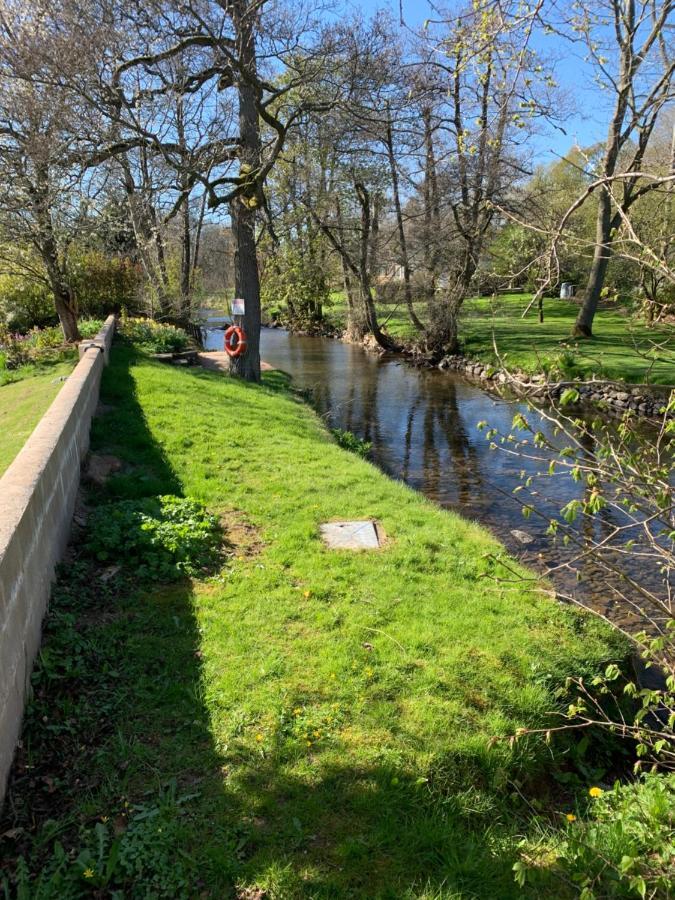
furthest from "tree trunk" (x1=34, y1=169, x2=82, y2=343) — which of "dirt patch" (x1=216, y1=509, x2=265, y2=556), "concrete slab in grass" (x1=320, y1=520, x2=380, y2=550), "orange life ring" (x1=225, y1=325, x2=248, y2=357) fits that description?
"concrete slab in grass" (x1=320, y1=520, x2=380, y2=550)

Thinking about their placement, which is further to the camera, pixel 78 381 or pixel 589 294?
pixel 589 294

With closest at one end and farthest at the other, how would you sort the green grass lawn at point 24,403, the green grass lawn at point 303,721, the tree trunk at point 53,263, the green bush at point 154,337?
the green grass lawn at point 303,721
the green grass lawn at point 24,403
the tree trunk at point 53,263
the green bush at point 154,337

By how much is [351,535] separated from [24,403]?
688 cm

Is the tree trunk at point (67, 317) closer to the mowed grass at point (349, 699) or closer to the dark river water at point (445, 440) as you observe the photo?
the dark river water at point (445, 440)

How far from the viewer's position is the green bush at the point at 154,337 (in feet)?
51.8

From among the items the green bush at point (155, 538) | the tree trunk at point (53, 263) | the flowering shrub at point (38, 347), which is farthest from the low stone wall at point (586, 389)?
the flowering shrub at point (38, 347)

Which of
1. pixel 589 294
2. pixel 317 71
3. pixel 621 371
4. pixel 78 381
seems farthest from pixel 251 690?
pixel 589 294

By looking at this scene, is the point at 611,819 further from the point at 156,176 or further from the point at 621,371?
the point at 621,371

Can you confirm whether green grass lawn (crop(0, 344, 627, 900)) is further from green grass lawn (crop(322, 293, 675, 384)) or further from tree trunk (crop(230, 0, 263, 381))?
green grass lawn (crop(322, 293, 675, 384))

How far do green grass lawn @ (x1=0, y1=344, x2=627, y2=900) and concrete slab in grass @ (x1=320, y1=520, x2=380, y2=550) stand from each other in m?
0.15

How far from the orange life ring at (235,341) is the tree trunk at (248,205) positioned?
0.27 m

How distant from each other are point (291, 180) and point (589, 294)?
39.8 feet

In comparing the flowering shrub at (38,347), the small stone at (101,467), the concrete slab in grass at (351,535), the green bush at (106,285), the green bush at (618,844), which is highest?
the green bush at (106,285)

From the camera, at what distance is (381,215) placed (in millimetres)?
25328
